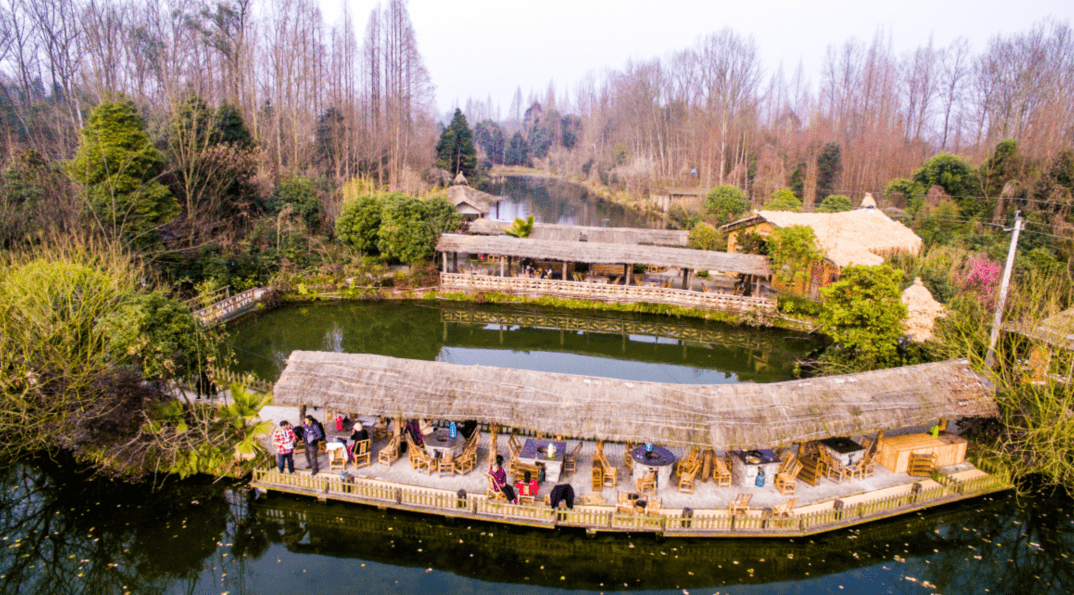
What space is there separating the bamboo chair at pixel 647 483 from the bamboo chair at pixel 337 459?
5942 millimetres

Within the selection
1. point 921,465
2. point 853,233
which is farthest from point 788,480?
point 853,233

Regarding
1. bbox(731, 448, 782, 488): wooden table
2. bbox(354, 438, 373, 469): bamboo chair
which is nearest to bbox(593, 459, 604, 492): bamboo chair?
bbox(731, 448, 782, 488): wooden table

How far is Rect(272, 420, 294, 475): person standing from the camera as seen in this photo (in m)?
11.4

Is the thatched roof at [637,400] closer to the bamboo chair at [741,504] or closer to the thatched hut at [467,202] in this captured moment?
the bamboo chair at [741,504]

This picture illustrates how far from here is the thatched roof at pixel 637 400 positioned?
11.1 metres

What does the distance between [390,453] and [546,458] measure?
3.29 metres

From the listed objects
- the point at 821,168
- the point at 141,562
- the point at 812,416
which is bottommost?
the point at 141,562

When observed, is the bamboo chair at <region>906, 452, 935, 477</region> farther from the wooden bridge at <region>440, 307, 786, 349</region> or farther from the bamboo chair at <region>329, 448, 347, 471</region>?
the bamboo chair at <region>329, 448, 347, 471</region>

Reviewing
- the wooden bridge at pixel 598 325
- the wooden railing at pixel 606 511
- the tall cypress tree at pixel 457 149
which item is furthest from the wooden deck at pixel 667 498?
the tall cypress tree at pixel 457 149

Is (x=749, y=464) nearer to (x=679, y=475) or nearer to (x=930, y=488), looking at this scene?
(x=679, y=475)

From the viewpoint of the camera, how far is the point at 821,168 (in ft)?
161

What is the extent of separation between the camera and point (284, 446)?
37.5ft

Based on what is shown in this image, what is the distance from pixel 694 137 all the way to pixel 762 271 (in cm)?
3766

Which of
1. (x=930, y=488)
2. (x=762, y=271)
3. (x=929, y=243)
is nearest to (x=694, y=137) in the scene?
(x=929, y=243)
